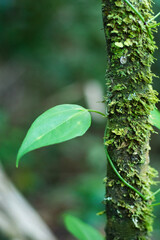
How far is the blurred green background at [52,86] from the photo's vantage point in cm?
375

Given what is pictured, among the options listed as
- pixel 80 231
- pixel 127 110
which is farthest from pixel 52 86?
pixel 127 110

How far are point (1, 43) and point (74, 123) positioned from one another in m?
3.94

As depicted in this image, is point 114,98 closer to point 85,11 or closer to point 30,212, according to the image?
point 30,212

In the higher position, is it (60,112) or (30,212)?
(60,112)

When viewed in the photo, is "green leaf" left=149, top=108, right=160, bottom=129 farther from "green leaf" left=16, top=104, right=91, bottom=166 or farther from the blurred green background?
the blurred green background

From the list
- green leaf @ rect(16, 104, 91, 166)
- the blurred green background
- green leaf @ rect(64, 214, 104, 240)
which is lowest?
the blurred green background

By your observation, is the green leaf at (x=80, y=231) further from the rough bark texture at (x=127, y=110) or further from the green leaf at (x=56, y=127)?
the green leaf at (x=56, y=127)

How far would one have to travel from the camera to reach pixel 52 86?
4996 millimetres

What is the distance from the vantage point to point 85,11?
4.13 m

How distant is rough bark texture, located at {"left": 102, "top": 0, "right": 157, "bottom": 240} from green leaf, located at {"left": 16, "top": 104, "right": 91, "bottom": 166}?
11 cm

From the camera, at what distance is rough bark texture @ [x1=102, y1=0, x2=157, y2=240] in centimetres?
70

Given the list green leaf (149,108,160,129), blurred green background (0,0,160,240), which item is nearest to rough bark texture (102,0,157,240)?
green leaf (149,108,160,129)

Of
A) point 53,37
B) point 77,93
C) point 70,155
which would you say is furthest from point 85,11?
point 70,155

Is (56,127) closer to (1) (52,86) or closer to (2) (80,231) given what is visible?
(2) (80,231)
